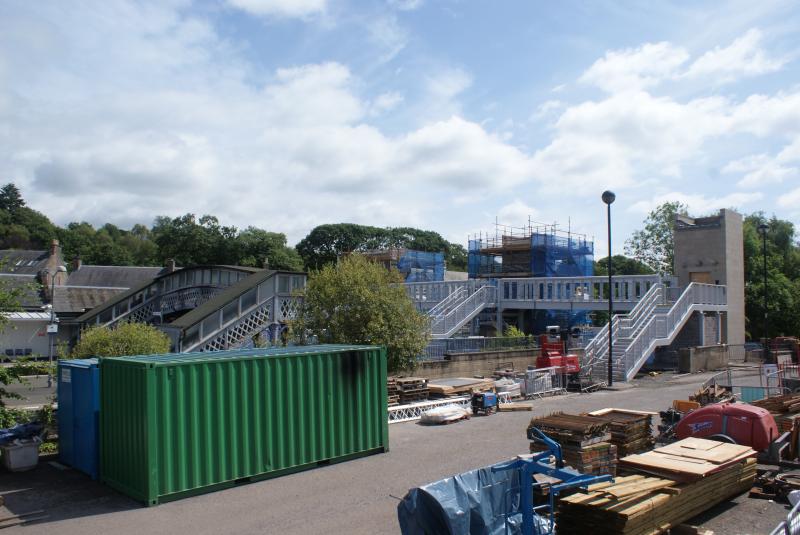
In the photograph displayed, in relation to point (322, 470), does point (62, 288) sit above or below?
above

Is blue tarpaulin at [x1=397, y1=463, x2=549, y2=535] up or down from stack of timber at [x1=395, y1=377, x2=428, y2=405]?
up

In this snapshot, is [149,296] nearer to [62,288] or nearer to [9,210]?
[62,288]

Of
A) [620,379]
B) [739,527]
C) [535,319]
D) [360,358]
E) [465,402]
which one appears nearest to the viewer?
[739,527]

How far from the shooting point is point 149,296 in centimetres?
3703

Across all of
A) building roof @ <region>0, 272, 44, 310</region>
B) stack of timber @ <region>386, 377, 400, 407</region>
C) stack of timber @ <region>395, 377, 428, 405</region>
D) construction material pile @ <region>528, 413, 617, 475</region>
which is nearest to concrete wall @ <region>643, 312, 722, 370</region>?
stack of timber @ <region>395, 377, 428, 405</region>

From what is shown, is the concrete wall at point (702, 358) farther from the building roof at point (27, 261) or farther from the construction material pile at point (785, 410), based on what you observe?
the building roof at point (27, 261)

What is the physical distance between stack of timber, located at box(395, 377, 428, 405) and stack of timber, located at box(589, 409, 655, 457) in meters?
7.88

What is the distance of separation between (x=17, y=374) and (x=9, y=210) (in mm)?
117167

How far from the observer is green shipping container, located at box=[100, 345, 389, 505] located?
1041 cm

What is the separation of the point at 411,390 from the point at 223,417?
9.41 meters

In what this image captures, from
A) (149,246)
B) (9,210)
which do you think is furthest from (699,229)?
(9,210)

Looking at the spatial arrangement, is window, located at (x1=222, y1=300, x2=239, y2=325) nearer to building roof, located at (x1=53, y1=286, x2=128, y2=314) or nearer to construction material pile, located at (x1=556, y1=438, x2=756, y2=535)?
building roof, located at (x1=53, y1=286, x2=128, y2=314)

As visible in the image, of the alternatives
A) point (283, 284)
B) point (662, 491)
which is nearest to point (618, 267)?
point (283, 284)

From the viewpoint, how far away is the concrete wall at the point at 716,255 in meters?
33.2
